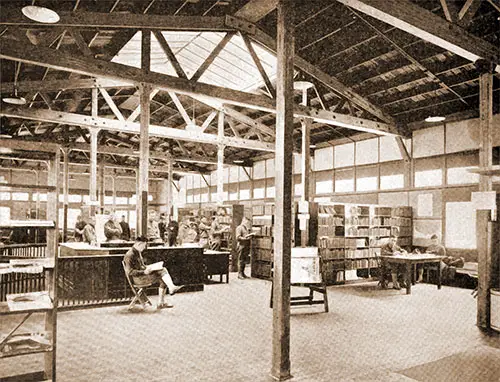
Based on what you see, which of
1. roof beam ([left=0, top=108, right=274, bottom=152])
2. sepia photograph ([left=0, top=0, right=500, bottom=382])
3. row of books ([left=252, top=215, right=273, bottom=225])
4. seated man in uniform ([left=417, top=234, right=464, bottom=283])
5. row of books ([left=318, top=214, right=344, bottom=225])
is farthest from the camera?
row of books ([left=252, top=215, right=273, bottom=225])

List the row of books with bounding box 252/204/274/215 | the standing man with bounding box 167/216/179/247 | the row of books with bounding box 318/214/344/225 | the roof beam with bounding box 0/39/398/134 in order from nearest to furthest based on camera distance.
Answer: the roof beam with bounding box 0/39/398/134 < the standing man with bounding box 167/216/179/247 < the row of books with bounding box 318/214/344/225 < the row of books with bounding box 252/204/274/215

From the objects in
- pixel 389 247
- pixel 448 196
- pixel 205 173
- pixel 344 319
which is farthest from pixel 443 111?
pixel 205 173

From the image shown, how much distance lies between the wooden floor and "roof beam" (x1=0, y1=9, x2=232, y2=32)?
14.8 ft

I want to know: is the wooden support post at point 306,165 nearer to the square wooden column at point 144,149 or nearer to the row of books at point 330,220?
the row of books at point 330,220

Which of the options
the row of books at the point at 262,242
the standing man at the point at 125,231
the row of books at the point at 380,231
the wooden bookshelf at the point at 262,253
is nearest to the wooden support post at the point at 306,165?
the row of books at the point at 262,242

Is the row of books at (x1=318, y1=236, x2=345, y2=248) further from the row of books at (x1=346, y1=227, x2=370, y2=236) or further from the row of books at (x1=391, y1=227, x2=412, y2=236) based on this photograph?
the row of books at (x1=391, y1=227, x2=412, y2=236)

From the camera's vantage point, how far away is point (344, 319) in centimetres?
684

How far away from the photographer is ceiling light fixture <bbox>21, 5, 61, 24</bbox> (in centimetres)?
526

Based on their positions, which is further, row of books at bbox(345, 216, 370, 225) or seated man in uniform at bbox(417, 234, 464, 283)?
row of books at bbox(345, 216, 370, 225)

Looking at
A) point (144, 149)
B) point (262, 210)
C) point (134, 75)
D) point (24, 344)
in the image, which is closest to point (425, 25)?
point (134, 75)

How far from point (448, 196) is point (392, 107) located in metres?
3.06

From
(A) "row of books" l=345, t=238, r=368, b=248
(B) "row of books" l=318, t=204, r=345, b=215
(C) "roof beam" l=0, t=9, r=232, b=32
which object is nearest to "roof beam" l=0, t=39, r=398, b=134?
(C) "roof beam" l=0, t=9, r=232, b=32

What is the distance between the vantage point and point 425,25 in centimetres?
577

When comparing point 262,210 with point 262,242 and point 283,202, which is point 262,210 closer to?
point 262,242
